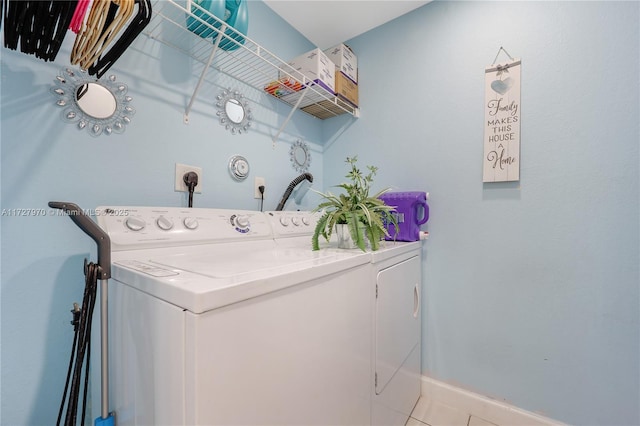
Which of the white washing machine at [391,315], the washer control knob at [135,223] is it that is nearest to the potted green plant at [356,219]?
the white washing machine at [391,315]

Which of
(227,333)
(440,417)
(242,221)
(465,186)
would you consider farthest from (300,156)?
(440,417)

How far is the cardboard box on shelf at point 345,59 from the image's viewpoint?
1787mm

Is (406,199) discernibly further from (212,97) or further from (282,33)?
(282,33)

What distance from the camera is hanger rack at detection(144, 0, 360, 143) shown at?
1.09 meters

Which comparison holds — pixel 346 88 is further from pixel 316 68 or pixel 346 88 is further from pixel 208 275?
pixel 208 275

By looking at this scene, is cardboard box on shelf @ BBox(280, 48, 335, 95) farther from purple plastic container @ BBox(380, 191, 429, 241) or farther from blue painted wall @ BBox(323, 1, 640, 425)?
purple plastic container @ BBox(380, 191, 429, 241)

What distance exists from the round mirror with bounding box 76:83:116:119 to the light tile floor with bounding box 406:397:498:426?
2.02m

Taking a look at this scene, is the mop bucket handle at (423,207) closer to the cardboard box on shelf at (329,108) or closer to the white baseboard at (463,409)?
the cardboard box on shelf at (329,108)

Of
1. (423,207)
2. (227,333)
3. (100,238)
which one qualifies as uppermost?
(423,207)

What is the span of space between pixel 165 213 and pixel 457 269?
1528 millimetres

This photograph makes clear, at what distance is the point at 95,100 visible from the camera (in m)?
0.98

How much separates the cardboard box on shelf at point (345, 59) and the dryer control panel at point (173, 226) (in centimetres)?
123

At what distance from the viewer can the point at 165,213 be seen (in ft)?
3.28

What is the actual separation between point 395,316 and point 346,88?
147 cm
